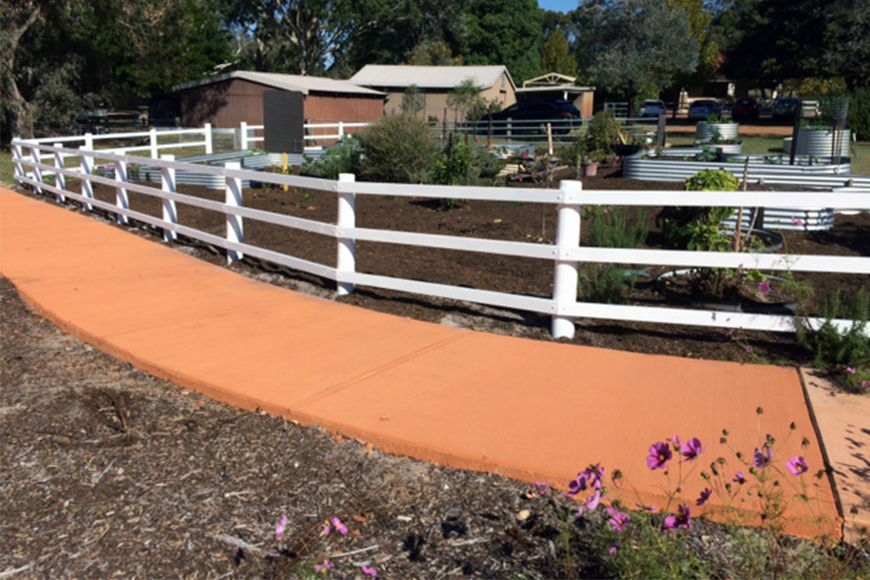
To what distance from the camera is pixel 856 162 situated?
73.4 feet

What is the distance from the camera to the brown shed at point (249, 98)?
45.8 m

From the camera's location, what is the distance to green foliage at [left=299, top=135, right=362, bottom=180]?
18.2 m

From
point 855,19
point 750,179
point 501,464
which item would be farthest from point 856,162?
point 855,19

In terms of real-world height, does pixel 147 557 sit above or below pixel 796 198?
below

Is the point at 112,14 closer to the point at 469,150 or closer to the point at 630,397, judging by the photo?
the point at 469,150

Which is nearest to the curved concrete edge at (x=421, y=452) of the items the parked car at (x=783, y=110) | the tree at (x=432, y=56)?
the parked car at (x=783, y=110)

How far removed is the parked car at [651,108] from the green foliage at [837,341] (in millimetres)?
52130

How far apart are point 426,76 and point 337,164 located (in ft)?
140

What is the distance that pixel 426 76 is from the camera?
5934cm

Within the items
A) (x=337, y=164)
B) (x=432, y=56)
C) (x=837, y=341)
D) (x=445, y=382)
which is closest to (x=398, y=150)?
(x=337, y=164)

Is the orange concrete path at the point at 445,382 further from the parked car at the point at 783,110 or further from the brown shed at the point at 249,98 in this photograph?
the parked car at the point at 783,110

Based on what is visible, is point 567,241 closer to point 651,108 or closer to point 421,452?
point 421,452

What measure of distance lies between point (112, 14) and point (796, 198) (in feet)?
122

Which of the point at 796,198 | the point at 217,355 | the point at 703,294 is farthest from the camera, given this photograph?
the point at 703,294
